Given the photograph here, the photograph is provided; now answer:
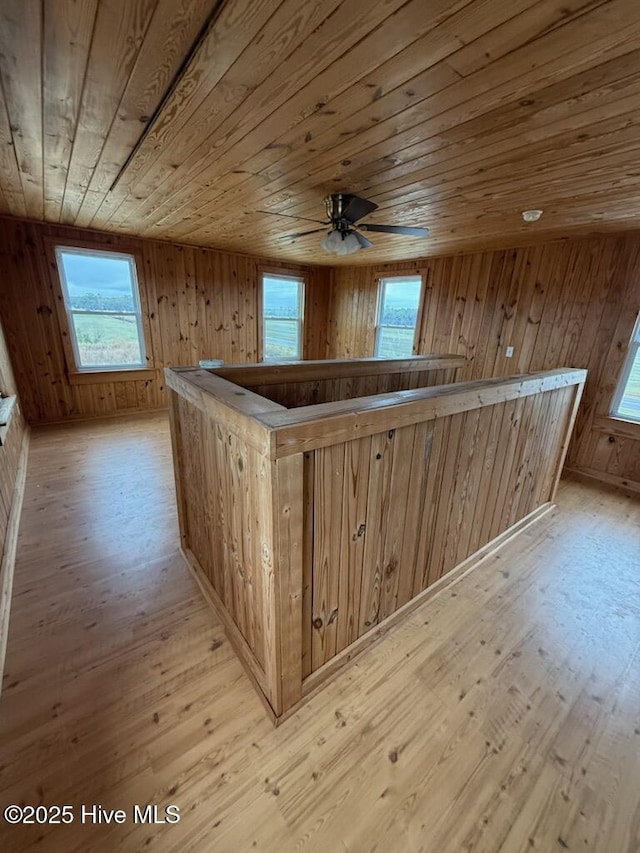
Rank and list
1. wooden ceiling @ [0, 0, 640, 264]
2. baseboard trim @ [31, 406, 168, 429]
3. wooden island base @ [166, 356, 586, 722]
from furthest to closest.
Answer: baseboard trim @ [31, 406, 168, 429] → wooden island base @ [166, 356, 586, 722] → wooden ceiling @ [0, 0, 640, 264]

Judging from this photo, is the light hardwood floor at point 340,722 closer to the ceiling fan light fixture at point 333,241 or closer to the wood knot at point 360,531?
the wood knot at point 360,531

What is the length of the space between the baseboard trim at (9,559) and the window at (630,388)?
4906mm

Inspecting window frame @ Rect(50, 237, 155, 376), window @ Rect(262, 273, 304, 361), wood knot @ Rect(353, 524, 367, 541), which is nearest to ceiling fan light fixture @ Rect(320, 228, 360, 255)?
wood knot @ Rect(353, 524, 367, 541)

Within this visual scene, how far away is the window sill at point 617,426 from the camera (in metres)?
3.18

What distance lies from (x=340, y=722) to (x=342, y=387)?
5.90 feet

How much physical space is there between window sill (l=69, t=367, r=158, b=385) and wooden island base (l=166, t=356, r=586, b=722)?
3.34 metres

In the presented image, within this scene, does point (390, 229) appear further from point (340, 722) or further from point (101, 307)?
point (101, 307)

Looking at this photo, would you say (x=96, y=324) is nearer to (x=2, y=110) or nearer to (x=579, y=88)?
(x=2, y=110)

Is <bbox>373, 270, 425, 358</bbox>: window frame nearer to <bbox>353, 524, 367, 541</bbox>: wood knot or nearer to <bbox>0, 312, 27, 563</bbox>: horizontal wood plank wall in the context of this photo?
<bbox>353, 524, 367, 541</bbox>: wood knot

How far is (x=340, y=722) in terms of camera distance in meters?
1.32

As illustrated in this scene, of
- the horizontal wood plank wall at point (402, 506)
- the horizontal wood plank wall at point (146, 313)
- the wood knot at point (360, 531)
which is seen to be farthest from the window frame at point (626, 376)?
the horizontal wood plank wall at point (146, 313)

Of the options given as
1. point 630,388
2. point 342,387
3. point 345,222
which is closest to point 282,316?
point 345,222

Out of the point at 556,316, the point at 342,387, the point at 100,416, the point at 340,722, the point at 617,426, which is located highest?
the point at 556,316

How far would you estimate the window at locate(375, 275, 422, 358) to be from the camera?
5082 mm
